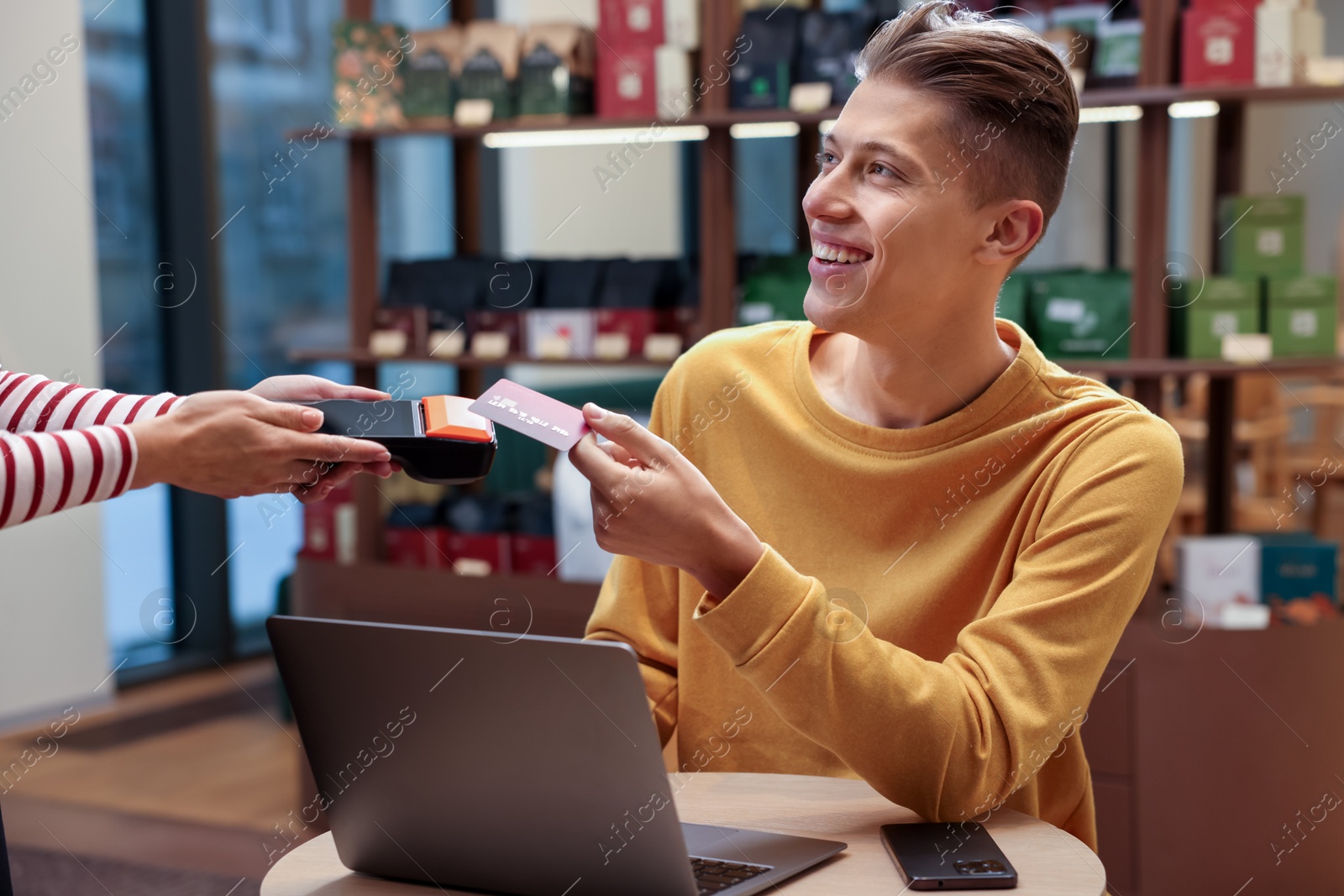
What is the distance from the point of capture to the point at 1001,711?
1228 mm

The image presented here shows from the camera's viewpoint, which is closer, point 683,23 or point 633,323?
point 683,23

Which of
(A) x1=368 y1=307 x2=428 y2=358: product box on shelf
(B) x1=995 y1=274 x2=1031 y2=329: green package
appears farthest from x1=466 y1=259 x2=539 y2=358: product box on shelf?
(B) x1=995 y1=274 x2=1031 y2=329: green package

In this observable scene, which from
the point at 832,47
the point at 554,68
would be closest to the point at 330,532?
the point at 554,68

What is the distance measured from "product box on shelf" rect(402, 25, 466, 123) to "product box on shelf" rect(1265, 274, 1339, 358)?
1.99m

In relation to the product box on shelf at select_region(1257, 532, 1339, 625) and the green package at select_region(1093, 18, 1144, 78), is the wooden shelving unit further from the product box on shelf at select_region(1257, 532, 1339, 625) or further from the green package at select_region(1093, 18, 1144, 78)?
the product box on shelf at select_region(1257, 532, 1339, 625)

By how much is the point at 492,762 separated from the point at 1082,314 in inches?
87.4

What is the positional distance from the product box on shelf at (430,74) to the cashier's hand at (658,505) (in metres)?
2.46

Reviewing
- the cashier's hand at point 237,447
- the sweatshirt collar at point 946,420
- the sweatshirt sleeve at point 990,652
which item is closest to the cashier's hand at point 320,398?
the cashier's hand at point 237,447

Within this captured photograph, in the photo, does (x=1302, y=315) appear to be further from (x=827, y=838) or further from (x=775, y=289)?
(x=827, y=838)

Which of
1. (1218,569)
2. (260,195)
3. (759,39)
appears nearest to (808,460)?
(1218,569)

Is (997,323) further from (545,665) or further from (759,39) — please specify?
(759,39)

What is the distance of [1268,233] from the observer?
288 cm

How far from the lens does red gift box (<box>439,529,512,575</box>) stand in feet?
11.2

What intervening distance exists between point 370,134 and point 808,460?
7.51 feet
